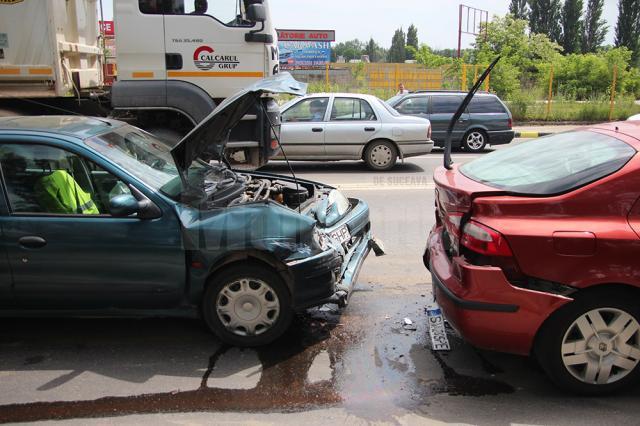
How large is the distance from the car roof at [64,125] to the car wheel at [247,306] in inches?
53.4

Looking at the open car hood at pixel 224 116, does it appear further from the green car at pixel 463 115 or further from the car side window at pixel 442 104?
the car side window at pixel 442 104

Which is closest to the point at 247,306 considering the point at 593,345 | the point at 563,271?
the point at 563,271

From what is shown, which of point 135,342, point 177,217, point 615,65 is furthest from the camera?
point 615,65

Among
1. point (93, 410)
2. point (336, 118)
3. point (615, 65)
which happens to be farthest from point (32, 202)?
point (615, 65)

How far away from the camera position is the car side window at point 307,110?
11273 mm

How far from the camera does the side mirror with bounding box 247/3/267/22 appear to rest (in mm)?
7387

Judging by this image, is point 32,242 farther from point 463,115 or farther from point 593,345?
point 463,115

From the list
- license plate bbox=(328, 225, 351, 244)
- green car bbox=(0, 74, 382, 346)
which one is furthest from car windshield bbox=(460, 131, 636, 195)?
green car bbox=(0, 74, 382, 346)

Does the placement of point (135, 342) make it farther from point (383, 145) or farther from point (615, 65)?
point (615, 65)

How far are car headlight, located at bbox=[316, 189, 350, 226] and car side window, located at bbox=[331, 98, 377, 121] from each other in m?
6.42

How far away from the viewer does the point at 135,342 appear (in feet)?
12.8

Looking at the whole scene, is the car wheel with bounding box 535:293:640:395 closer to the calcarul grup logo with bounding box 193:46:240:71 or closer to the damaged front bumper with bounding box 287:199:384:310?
the damaged front bumper with bounding box 287:199:384:310

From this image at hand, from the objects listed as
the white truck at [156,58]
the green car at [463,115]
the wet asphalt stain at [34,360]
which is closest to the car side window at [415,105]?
the green car at [463,115]

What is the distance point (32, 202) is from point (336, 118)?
26.5 feet
